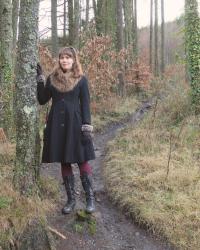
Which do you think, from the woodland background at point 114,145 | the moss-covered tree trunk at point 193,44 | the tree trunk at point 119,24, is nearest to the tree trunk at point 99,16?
the tree trunk at point 119,24

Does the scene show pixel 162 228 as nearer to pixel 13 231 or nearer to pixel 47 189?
pixel 47 189

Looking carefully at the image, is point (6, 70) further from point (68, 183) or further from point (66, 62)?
point (68, 183)

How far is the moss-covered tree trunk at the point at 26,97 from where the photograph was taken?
569 centimetres

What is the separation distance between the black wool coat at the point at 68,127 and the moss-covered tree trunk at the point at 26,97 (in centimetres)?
23

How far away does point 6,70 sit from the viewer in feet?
29.6

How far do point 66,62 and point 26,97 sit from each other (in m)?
0.72

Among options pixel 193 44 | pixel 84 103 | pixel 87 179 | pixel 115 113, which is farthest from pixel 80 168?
pixel 115 113

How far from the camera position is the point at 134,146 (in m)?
9.38

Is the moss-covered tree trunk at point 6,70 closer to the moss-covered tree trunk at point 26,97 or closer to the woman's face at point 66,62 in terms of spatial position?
the moss-covered tree trunk at point 26,97

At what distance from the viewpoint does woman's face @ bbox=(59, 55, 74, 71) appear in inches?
227

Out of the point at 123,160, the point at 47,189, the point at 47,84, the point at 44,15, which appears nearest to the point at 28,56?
the point at 47,84

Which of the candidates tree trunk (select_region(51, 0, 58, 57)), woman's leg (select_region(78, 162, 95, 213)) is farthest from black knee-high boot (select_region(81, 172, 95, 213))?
tree trunk (select_region(51, 0, 58, 57))

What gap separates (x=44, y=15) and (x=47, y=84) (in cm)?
1272

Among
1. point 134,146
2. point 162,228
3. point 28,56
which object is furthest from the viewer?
point 134,146
